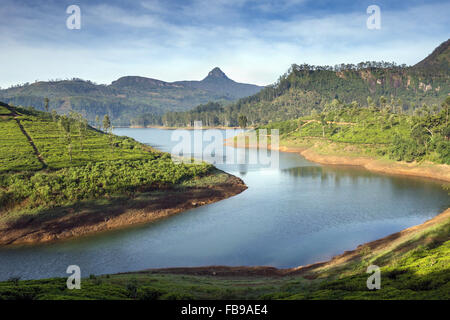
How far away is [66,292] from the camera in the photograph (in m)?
18.7

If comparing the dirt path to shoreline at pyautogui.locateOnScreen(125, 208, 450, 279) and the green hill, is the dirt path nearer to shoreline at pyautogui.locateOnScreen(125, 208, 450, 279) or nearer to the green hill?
the green hill

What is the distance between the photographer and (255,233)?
140ft

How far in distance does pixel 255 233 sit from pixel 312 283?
726 inches

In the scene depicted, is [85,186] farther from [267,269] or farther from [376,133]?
[376,133]

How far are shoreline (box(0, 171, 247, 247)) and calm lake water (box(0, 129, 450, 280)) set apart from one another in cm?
204

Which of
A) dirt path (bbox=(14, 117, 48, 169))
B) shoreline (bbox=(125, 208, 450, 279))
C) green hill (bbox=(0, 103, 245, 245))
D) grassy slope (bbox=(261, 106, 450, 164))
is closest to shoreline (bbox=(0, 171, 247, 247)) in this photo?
green hill (bbox=(0, 103, 245, 245))

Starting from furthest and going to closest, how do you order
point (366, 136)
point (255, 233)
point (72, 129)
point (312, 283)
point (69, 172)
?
point (366, 136) < point (72, 129) < point (69, 172) < point (255, 233) < point (312, 283)

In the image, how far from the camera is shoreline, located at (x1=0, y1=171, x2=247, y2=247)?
138 ft

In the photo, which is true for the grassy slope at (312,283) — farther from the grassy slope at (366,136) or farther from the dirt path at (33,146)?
the grassy slope at (366,136)

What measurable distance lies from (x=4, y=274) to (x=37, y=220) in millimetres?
12807

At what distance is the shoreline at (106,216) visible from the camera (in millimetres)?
42125

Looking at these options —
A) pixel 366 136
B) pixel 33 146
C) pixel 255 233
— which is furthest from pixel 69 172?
pixel 366 136
